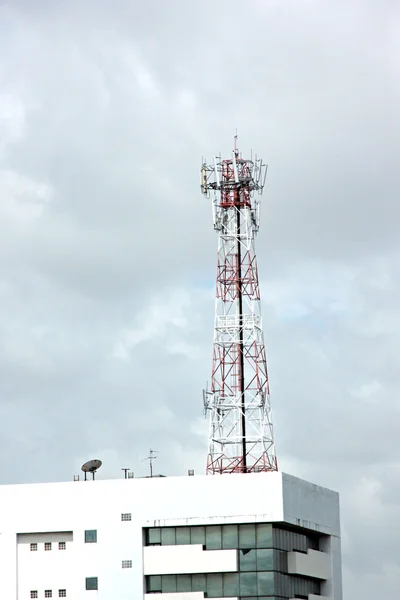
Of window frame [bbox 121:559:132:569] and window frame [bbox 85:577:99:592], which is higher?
window frame [bbox 121:559:132:569]

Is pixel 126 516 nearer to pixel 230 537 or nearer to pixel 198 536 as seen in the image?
A: pixel 198 536

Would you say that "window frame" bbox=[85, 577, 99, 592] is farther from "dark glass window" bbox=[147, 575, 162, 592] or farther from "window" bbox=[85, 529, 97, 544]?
"dark glass window" bbox=[147, 575, 162, 592]

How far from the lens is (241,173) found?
4916 inches

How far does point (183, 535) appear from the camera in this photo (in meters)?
112

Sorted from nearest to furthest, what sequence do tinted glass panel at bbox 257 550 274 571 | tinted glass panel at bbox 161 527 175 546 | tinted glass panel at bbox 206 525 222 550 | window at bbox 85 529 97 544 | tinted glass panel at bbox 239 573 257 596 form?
tinted glass panel at bbox 239 573 257 596
tinted glass panel at bbox 257 550 274 571
tinted glass panel at bbox 206 525 222 550
tinted glass panel at bbox 161 527 175 546
window at bbox 85 529 97 544

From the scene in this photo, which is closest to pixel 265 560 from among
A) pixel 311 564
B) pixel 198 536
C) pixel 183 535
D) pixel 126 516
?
pixel 198 536

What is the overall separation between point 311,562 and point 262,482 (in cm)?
975

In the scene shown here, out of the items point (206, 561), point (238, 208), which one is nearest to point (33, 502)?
point (206, 561)

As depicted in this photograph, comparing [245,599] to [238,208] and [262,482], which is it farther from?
[238,208]

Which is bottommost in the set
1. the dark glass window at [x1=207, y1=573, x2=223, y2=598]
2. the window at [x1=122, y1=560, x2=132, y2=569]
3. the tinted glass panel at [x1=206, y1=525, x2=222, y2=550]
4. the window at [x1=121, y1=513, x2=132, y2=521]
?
the dark glass window at [x1=207, y1=573, x2=223, y2=598]

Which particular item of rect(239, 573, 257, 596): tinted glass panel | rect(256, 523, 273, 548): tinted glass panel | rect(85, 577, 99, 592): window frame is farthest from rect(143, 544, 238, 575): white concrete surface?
rect(85, 577, 99, 592): window frame

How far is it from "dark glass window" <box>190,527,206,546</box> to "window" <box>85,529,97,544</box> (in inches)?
270

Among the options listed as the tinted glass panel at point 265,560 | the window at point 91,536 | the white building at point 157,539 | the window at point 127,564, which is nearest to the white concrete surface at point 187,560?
the white building at point 157,539

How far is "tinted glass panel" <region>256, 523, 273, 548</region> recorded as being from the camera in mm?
111062
